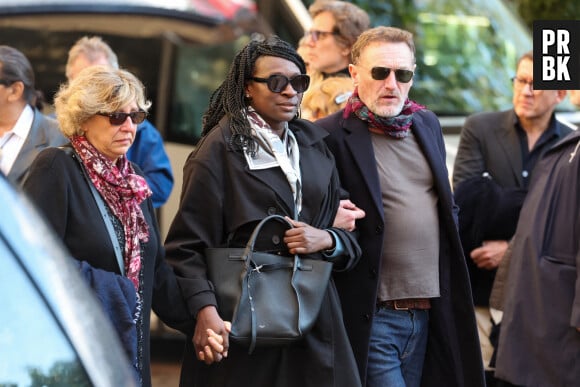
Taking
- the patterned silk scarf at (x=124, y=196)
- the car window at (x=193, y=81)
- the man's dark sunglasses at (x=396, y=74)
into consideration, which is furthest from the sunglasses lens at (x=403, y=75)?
the car window at (x=193, y=81)

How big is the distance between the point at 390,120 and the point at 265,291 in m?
1.00

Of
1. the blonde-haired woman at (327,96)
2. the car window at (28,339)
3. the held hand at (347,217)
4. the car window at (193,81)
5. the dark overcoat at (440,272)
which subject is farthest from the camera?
the car window at (193,81)

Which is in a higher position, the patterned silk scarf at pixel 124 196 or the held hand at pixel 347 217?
the patterned silk scarf at pixel 124 196

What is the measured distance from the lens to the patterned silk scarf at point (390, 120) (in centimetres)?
541

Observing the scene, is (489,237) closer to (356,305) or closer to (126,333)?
(356,305)

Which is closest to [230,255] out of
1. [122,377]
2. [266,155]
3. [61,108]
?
[266,155]

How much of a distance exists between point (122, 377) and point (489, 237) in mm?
3856

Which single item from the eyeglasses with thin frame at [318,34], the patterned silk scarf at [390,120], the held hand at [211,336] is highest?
the eyeglasses with thin frame at [318,34]

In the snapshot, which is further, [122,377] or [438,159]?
[438,159]

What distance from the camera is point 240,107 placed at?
16.6 ft

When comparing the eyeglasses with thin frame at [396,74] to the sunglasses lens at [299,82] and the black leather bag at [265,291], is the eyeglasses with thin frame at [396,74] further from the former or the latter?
the black leather bag at [265,291]

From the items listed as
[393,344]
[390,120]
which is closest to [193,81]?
[390,120]

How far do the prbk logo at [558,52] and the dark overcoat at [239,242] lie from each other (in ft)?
6.62

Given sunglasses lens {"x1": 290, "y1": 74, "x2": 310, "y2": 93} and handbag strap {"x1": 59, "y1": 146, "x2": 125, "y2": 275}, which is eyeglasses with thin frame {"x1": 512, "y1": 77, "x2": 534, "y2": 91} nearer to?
sunglasses lens {"x1": 290, "y1": 74, "x2": 310, "y2": 93}
